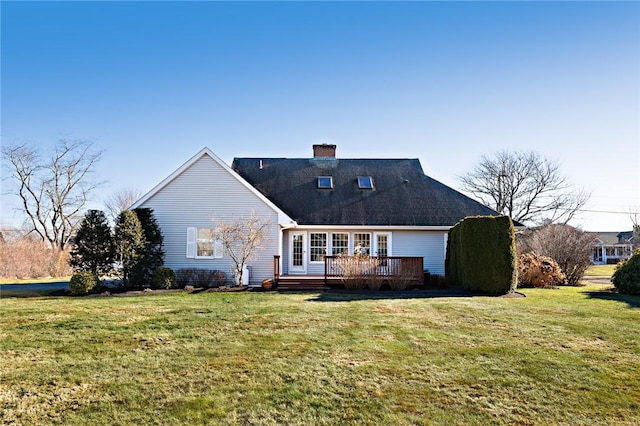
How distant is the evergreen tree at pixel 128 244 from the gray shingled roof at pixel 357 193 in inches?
251

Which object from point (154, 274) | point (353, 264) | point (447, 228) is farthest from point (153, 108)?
point (447, 228)

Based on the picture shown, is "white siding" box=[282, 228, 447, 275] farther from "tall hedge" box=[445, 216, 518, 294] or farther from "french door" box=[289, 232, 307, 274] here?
"tall hedge" box=[445, 216, 518, 294]

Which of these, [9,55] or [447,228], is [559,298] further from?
[9,55]

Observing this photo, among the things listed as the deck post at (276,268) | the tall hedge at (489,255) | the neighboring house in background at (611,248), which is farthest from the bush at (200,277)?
the neighboring house in background at (611,248)

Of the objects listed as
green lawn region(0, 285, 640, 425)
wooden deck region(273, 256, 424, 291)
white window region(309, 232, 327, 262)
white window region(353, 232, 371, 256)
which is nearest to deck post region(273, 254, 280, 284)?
wooden deck region(273, 256, 424, 291)

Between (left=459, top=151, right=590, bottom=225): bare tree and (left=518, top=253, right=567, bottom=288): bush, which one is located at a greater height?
(left=459, top=151, right=590, bottom=225): bare tree

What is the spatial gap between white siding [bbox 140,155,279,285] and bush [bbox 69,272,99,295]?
11.7 feet

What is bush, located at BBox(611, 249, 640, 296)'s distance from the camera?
13430mm

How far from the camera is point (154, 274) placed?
15.0 metres

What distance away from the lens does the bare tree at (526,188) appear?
3378 cm

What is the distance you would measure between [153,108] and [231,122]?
3.03 m

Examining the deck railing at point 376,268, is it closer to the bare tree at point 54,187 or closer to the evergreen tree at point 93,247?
the evergreen tree at point 93,247

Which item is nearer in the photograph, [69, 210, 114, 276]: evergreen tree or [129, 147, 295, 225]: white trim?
[69, 210, 114, 276]: evergreen tree

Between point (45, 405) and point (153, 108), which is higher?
point (153, 108)
